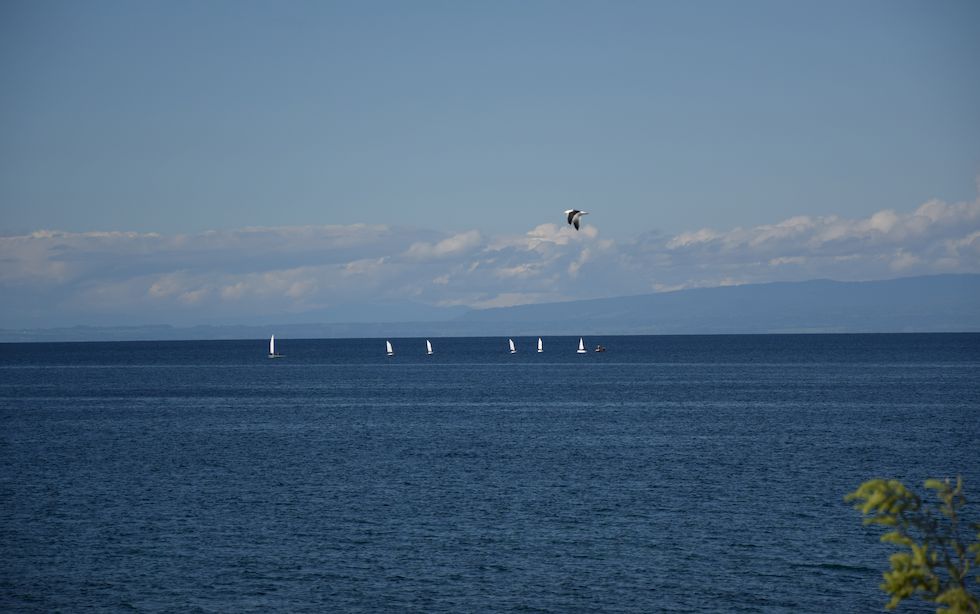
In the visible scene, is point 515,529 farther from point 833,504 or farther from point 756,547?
point 833,504

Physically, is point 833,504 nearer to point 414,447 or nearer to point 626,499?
point 626,499

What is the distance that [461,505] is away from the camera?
6016 cm

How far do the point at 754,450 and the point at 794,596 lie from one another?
41.0m

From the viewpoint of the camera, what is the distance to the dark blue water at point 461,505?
143ft

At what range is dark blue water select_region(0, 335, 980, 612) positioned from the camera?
143 ft

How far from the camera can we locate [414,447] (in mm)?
86438

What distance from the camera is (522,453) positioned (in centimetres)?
8200

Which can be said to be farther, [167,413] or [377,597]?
[167,413]

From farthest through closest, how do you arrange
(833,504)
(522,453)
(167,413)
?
(167,413) → (522,453) → (833,504)

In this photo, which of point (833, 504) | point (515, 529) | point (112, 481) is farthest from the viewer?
point (112, 481)

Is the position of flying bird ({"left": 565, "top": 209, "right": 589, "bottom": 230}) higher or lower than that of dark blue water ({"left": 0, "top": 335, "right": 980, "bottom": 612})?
higher

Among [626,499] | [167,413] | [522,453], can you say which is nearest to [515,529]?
[626,499]

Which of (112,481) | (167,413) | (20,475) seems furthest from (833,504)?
(167,413)

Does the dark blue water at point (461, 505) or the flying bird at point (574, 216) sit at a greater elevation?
the flying bird at point (574, 216)
